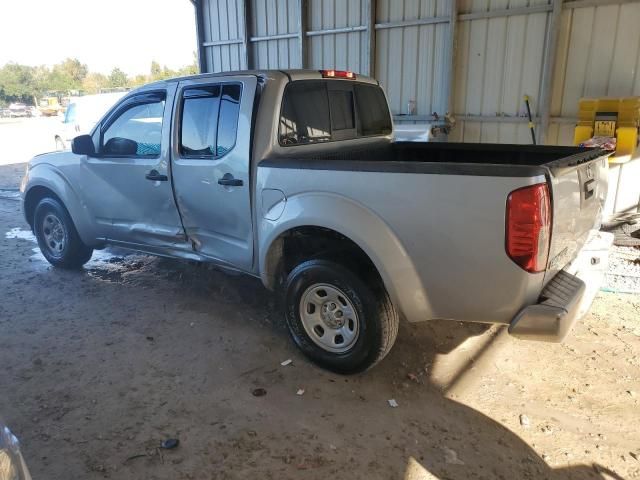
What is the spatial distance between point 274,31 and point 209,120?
7582 millimetres

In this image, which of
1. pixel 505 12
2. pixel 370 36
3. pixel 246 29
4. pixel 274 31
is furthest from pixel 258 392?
pixel 246 29

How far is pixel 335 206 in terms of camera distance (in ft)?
10.00

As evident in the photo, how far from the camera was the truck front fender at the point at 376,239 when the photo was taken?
285 centimetres

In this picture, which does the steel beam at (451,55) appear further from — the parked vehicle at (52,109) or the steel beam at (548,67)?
the parked vehicle at (52,109)

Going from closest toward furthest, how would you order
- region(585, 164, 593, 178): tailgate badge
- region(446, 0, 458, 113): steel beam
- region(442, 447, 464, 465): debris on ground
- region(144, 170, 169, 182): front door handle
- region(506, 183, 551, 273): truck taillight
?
region(506, 183, 551, 273): truck taillight < region(442, 447, 464, 465): debris on ground < region(585, 164, 593, 178): tailgate badge < region(144, 170, 169, 182): front door handle < region(446, 0, 458, 113): steel beam

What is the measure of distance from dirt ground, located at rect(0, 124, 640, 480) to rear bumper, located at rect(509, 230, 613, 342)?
2.08ft

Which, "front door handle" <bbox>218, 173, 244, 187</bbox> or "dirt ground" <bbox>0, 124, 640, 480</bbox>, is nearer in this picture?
"dirt ground" <bbox>0, 124, 640, 480</bbox>

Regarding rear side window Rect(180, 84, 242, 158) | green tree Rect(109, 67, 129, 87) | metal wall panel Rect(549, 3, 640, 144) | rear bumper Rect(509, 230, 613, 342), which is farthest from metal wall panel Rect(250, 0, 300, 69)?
green tree Rect(109, 67, 129, 87)

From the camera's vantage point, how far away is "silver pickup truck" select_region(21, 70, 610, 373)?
2.56 m

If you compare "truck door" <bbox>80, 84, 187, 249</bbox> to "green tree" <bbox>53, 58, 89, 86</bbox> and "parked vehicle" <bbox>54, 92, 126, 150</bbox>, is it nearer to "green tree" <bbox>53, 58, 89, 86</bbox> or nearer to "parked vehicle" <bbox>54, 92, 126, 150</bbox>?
"parked vehicle" <bbox>54, 92, 126, 150</bbox>

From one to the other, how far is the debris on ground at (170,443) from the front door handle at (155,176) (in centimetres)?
217

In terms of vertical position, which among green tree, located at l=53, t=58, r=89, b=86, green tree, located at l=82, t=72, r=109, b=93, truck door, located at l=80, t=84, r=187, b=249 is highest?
green tree, located at l=53, t=58, r=89, b=86

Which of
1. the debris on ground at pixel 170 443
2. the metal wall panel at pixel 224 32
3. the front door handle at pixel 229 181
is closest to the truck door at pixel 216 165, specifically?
the front door handle at pixel 229 181

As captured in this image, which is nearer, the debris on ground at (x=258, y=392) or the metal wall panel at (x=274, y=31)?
the debris on ground at (x=258, y=392)
